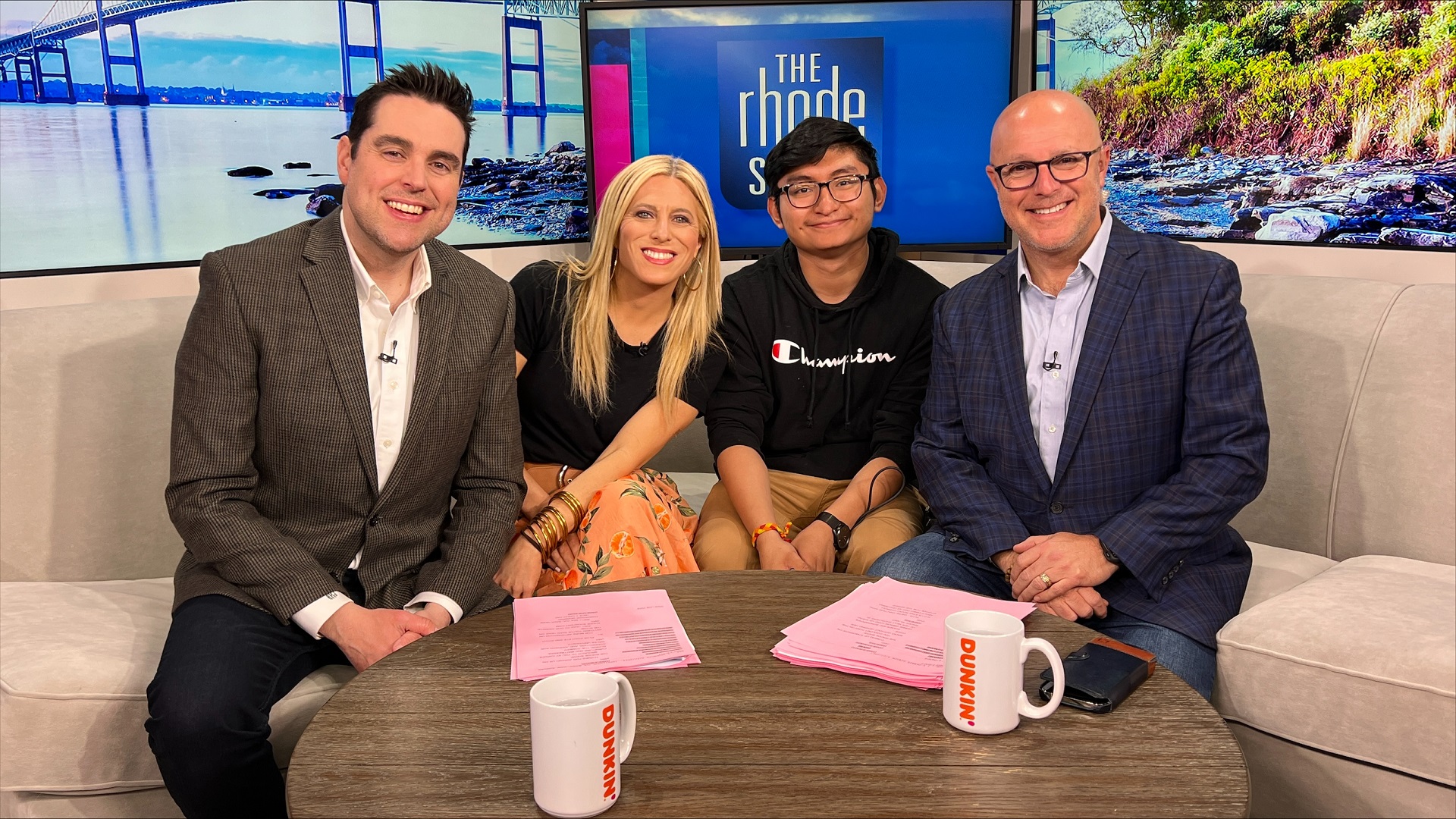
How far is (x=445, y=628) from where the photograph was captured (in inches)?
62.0

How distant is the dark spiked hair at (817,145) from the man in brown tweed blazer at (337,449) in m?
0.77

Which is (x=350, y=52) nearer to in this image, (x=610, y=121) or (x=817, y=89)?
→ (x=610, y=121)

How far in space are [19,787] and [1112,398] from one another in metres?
2.01

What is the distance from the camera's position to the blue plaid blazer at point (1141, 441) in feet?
6.36

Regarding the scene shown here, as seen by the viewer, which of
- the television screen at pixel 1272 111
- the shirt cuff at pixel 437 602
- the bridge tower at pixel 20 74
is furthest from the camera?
the bridge tower at pixel 20 74

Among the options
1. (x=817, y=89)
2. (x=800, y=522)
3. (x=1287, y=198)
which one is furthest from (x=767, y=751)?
(x=817, y=89)

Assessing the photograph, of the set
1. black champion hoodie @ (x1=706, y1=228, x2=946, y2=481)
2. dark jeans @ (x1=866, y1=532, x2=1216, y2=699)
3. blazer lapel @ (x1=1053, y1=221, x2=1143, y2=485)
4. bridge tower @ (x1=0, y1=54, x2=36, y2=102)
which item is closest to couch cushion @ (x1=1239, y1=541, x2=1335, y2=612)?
dark jeans @ (x1=866, y1=532, x2=1216, y2=699)

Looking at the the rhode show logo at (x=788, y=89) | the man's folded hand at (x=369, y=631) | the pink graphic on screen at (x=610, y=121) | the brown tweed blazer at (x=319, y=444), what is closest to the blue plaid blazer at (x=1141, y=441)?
the brown tweed blazer at (x=319, y=444)

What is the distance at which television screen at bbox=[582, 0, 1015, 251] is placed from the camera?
3.37 meters

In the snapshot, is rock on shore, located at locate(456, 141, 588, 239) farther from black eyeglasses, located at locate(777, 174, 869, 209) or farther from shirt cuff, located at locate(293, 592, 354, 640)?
shirt cuff, located at locate(293, 592, 354, 640)

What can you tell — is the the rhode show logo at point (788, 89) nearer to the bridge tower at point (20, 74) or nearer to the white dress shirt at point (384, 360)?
the white dress shirt at point (384, 360)

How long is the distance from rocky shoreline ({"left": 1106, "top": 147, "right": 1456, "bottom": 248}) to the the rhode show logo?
79cm

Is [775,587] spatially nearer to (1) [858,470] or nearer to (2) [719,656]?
(2) [719,656]

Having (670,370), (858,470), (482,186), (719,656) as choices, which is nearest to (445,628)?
(719,656)
